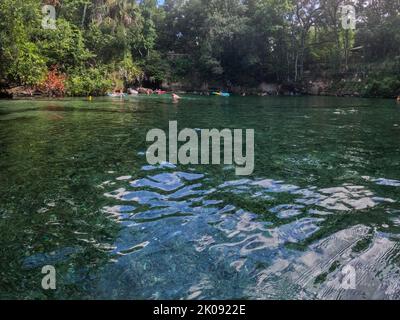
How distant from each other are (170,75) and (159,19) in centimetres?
1341

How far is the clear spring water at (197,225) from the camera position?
3.54 metres

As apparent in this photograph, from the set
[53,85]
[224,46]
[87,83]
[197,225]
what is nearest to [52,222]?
[197,225]

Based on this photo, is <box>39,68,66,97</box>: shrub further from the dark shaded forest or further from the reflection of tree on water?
the reflection of tree on water

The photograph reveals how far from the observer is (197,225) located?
484cm

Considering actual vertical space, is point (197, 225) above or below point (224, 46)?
below

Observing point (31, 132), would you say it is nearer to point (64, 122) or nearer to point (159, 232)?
point (64, 122)

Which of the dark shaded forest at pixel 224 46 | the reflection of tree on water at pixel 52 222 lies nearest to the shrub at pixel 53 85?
the dark shaded forest at pixel 224 46

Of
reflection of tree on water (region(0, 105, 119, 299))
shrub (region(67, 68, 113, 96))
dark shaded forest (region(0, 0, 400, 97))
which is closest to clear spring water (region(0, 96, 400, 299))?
reflection of tree on water (region(0, 105, 119, 299))

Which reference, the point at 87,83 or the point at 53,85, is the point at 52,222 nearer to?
the point at 53,85

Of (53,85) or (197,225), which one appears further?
(53,85)

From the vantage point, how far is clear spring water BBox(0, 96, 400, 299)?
3539mm

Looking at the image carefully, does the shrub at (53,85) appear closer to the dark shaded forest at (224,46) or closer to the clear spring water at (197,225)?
the dark shaded forest at (224,46)
